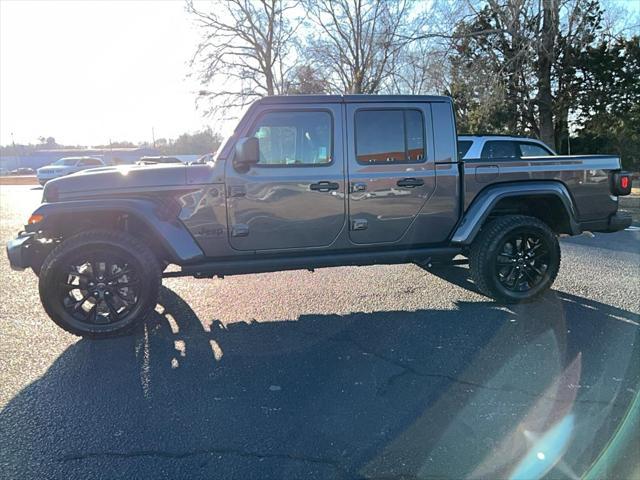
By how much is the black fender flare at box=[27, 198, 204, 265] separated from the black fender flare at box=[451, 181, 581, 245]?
261 centimetres

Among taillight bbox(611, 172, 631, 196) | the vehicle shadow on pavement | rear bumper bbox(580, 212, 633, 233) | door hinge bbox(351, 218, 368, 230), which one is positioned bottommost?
the vehicle shadow on pavement

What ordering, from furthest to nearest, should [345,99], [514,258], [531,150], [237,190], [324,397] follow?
[531,150] → [514,258] → [345,99] → [237,190] → [324,397]

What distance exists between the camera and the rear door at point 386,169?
4.53 metres

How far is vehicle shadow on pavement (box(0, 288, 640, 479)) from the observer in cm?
257

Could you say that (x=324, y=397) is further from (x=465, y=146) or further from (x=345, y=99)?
(x=465, y=146)

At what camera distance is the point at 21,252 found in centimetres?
411

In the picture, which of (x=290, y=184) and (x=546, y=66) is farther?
(x=546, y=66)

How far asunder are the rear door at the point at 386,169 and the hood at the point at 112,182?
64.5 inches

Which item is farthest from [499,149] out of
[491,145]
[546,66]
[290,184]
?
[546,66]

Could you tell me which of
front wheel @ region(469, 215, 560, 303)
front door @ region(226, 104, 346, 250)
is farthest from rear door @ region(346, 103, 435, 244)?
front wheel @ region(469, 215, 560, 303)

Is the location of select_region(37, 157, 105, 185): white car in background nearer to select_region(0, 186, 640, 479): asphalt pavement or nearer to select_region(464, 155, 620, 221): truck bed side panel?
select_region(0, 186, 640, 479): asphalt pavement

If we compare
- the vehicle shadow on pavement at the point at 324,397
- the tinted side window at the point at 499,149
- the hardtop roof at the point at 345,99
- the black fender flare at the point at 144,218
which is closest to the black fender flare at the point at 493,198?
the vehicle shadow on pavement at the point at 324,397

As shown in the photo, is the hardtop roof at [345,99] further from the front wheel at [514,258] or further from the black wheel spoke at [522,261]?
the black wheel spoke at [522,261]

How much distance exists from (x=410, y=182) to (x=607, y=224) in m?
2.38
